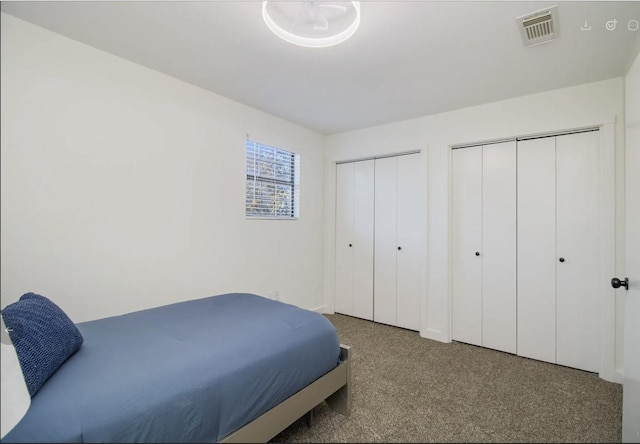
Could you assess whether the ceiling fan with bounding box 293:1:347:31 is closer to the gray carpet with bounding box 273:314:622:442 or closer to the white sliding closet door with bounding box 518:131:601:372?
the gray carpet with bounding box 273:314:622:442

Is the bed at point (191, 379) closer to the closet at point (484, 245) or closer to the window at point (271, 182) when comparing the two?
the window at point (271, 182)

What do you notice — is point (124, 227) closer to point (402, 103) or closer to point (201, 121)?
point (201, 121)

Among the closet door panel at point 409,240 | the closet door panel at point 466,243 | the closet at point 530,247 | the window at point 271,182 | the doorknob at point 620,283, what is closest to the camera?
the doorknob at point 620,283

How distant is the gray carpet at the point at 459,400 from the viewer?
1133 millimetres

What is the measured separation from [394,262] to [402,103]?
1.64 metres

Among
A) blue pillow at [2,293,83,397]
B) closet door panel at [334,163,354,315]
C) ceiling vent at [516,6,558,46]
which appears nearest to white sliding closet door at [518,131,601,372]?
ceiling vent at [516,6,558,46]

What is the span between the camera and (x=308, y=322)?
1619mm

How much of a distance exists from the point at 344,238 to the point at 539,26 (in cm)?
256

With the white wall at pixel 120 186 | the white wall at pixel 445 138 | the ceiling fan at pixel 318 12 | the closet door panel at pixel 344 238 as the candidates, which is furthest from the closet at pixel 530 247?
the ceiling fan at pixel 318 12

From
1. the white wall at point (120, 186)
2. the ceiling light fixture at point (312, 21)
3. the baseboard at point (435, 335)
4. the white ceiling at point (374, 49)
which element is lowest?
the baseboard at point (435, 335)

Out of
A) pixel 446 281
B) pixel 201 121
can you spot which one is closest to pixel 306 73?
pixel 201 121

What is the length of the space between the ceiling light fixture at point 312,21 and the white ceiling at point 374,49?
4.0 inches

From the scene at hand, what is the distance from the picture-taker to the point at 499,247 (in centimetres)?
264

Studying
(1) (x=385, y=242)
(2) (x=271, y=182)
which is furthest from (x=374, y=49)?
(1) (x=385, y=242)
